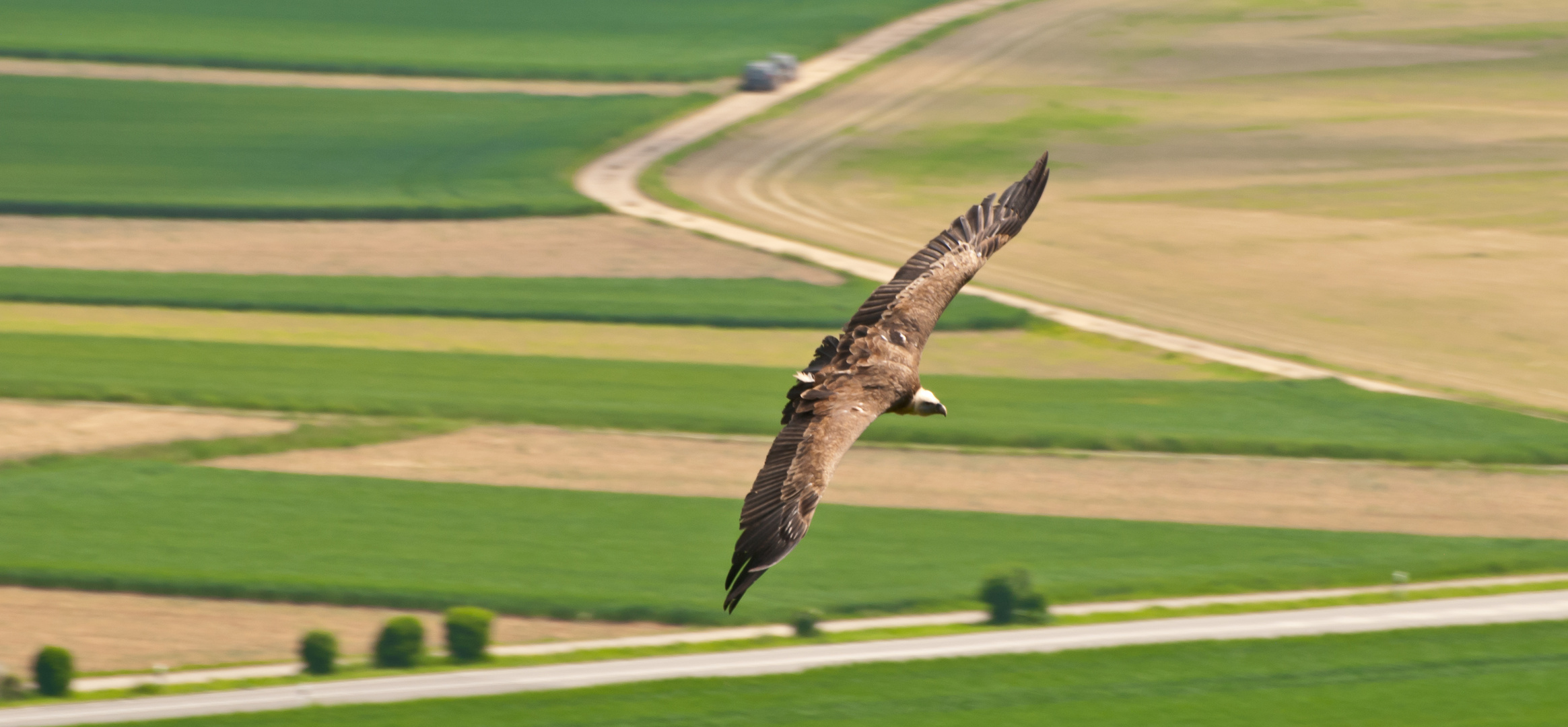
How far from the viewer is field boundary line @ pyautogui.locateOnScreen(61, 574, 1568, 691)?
46125 mm

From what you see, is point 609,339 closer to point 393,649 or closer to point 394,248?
point 394,248

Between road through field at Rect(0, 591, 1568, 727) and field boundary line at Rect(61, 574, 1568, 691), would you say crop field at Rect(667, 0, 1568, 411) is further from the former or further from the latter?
road through field at Rect(0, 591, 1568, 727)

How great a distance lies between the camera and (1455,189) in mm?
96062

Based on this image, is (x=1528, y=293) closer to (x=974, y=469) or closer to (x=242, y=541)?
(x=974, y=469)

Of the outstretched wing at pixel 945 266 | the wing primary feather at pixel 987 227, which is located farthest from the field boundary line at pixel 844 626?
the wing primary feather at pixel 987 227

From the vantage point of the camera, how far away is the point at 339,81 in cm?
11844

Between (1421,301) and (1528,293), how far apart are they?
439cm

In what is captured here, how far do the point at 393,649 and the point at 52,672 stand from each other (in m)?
7.55

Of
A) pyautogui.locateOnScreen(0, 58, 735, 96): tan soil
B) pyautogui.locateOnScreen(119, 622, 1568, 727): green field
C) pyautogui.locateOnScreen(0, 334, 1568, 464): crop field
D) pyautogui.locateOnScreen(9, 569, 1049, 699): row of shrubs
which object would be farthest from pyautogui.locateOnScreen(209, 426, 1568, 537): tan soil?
pyautogui.locateOnScreen(0, 58, 735, 96): tan soil

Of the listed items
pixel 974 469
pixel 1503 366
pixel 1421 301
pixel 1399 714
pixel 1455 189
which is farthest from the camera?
pixel 1455 189

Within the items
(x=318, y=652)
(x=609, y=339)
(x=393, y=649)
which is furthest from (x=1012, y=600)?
(x=609, y=339)

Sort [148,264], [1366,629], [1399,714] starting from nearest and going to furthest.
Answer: [1399,714], [1366,629], [148,264]

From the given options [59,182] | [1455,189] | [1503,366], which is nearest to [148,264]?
[59,182]

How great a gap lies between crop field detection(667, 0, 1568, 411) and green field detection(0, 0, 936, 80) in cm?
1061
